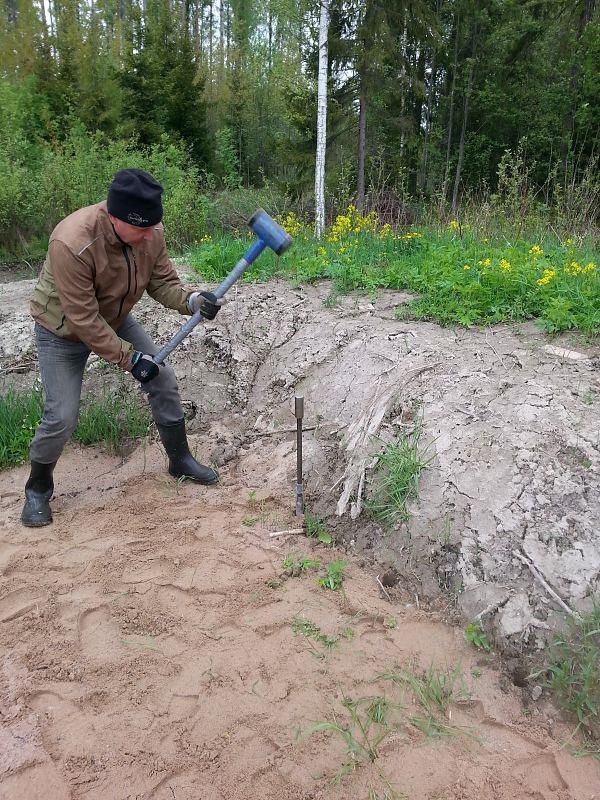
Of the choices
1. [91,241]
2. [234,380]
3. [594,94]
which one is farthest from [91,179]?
[594,94]

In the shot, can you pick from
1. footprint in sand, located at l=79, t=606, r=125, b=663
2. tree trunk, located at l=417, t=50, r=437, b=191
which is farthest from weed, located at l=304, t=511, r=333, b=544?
tree trunk, located at l=417, t=50, r=437, b=191

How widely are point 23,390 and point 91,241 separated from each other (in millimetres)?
2131

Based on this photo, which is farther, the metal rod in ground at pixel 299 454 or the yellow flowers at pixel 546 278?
the yellow flowers at pixel 546 278

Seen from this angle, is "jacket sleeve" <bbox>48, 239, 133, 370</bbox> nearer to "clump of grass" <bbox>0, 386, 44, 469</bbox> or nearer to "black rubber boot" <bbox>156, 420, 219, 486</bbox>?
"black rubber boot" <bbox>156, 420, 219, 486</bbox>

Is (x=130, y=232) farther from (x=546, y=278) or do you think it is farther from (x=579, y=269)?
(x=579, y=269)

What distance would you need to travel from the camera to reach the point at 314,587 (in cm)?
284

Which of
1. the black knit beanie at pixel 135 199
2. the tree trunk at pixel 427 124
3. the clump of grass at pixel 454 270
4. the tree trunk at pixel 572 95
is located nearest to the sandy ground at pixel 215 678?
the black knit beanie at pixel 135 199

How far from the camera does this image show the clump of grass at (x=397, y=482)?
2967mm

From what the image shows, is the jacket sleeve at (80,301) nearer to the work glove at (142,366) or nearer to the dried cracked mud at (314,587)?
the work glove at (142,366)

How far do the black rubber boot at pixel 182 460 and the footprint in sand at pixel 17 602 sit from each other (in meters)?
1.19

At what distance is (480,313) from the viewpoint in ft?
13.4

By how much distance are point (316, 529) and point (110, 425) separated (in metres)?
1.89

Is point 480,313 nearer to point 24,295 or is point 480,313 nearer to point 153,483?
point 153,483

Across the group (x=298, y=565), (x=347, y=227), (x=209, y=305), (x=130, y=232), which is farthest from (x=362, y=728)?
(x=347, y=227)
